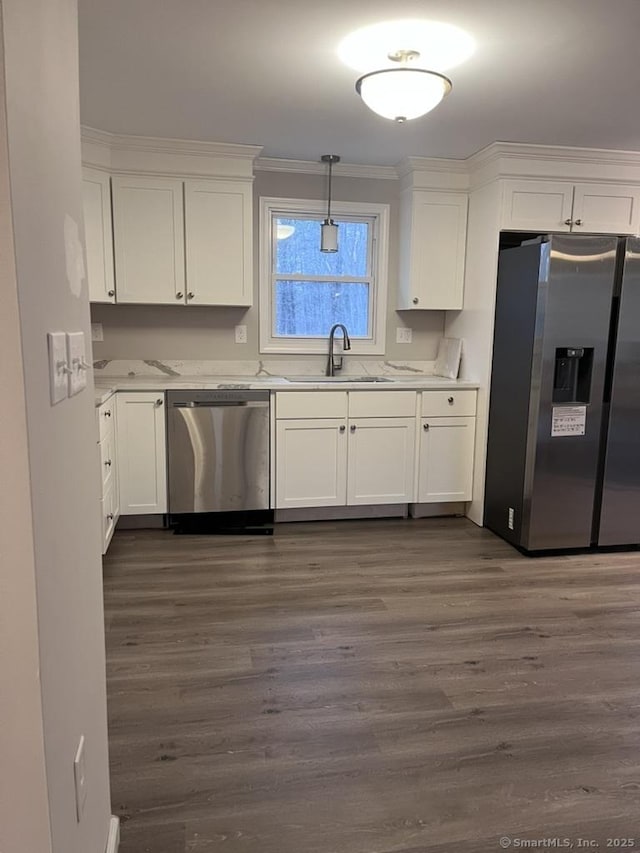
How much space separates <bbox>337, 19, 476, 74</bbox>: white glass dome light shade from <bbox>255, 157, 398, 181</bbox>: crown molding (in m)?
1.51

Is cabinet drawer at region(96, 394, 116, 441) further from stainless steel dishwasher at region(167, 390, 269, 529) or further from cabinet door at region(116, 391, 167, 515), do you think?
stainless steel dishwasher at region(167, 390, 269, 529)

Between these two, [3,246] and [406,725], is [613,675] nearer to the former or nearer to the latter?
[406,725]

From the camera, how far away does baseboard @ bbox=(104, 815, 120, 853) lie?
4.50 feet

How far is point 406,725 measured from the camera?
1.94 metres

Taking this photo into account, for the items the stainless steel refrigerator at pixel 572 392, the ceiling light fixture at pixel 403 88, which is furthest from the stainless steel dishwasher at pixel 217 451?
the ceiling light fixture at pixel 403 88

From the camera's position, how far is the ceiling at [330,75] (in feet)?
6.88

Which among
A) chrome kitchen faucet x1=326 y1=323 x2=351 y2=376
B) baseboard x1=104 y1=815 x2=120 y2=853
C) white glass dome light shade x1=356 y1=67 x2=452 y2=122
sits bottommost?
baseboard x1=104 y1=815 x2=120 y2=853

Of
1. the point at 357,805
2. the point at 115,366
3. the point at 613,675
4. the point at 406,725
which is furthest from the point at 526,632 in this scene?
the point at 115,366

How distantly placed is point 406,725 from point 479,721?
24cm

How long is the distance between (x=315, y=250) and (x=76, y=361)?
3399mm

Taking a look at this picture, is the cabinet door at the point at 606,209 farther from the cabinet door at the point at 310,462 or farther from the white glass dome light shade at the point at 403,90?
the cabinet door at the point at 310,462

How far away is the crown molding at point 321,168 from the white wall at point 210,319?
34 millimetres

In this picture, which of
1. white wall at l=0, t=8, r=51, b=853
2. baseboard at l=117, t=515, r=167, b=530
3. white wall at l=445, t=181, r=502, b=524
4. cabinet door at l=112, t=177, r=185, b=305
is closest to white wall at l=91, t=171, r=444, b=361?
cabinet door at l=112, t=177, r=185, b=305

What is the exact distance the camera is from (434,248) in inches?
159
